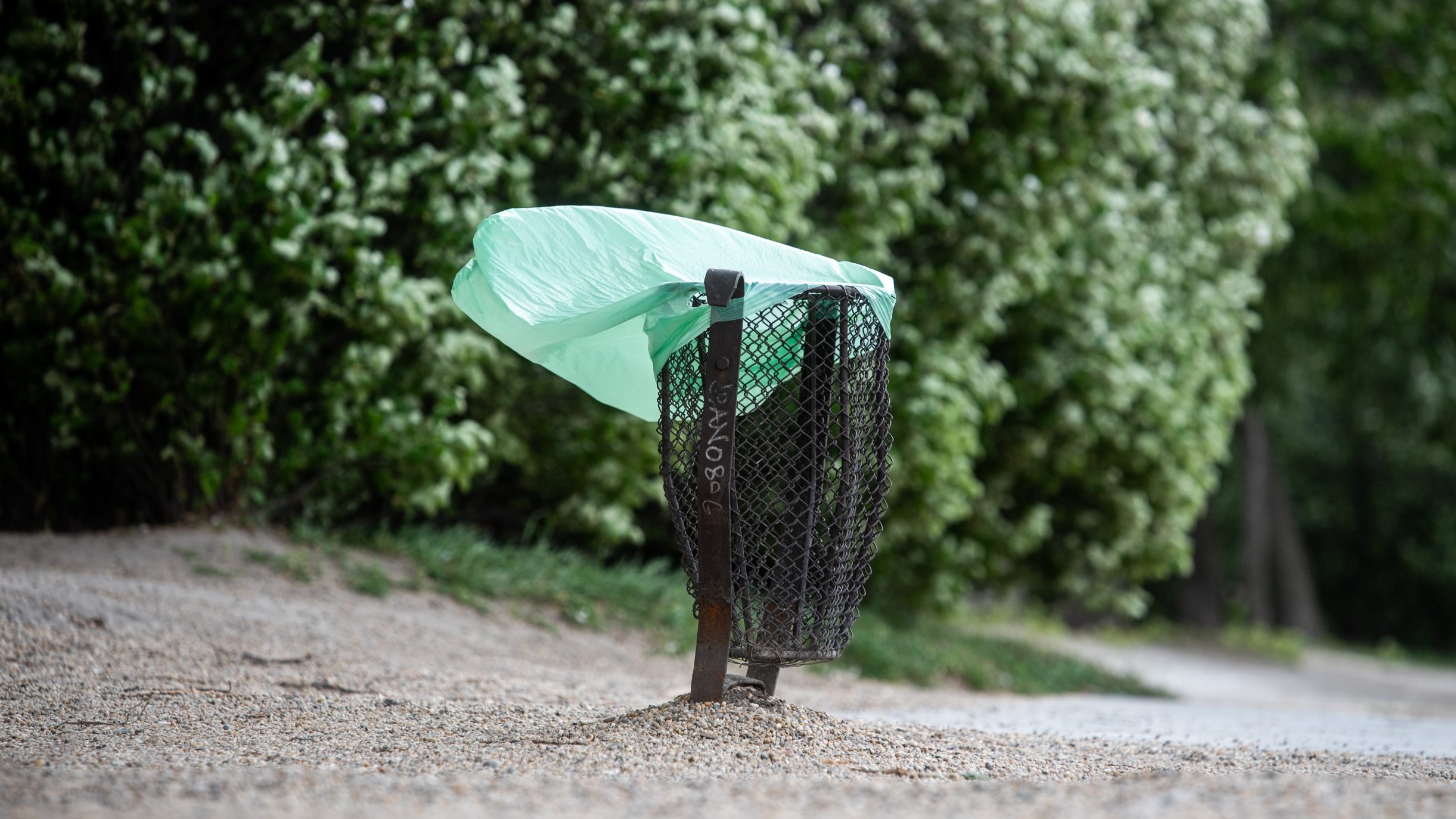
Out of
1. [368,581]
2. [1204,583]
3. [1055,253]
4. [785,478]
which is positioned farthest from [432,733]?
[1204,583]

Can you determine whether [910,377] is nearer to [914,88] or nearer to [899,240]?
Result: [899,240]

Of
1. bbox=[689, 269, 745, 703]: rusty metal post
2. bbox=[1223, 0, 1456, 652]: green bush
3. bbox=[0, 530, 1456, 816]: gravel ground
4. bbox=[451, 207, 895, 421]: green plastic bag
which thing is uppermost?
bbox=[1223, 0, 1456, 652]: green bush

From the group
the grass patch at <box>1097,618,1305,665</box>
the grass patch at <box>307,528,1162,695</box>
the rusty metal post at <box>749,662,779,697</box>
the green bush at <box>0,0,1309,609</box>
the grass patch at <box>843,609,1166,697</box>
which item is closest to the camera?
the rusty metal post at <box>749,662,779,697</box>

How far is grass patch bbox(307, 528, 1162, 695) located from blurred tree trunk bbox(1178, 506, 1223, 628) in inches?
413

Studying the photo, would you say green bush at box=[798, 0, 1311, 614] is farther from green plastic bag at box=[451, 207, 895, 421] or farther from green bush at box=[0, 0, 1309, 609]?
green plastic bag at box=[451, 207, 895, 421]

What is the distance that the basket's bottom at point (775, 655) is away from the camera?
368 centimetres

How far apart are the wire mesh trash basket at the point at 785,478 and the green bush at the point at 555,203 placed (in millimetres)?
2593

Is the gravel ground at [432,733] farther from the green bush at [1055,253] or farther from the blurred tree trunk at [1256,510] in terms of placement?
the blurred tree trunk at [1256,510]

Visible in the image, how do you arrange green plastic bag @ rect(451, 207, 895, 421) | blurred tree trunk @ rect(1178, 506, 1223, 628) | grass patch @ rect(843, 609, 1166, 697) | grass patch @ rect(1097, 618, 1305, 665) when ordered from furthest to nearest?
blurred tree trunk @ rect(1178, 506, 1223, 628) → grass patch @ rect(1097, 618, 1305, 665) → grass patch @ rect(843, 609, 1166, 697) → green plastic bag @ rect(451, 207, 895, 421)

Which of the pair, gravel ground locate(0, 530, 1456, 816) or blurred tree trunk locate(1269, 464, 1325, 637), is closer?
gravel ground locate(0, 530, 1456, 816)

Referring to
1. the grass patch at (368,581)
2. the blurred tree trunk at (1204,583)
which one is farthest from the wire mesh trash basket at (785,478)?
the blurred tree trunk at (1204,583)

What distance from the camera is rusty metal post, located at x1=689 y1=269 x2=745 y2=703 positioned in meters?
3.47

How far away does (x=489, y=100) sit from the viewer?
6.07 meters

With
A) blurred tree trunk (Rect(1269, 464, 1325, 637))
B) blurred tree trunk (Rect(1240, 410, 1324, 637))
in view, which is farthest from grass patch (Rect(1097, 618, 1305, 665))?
blurred tree trunk (Rect(1269, 464, 1325, 637))
